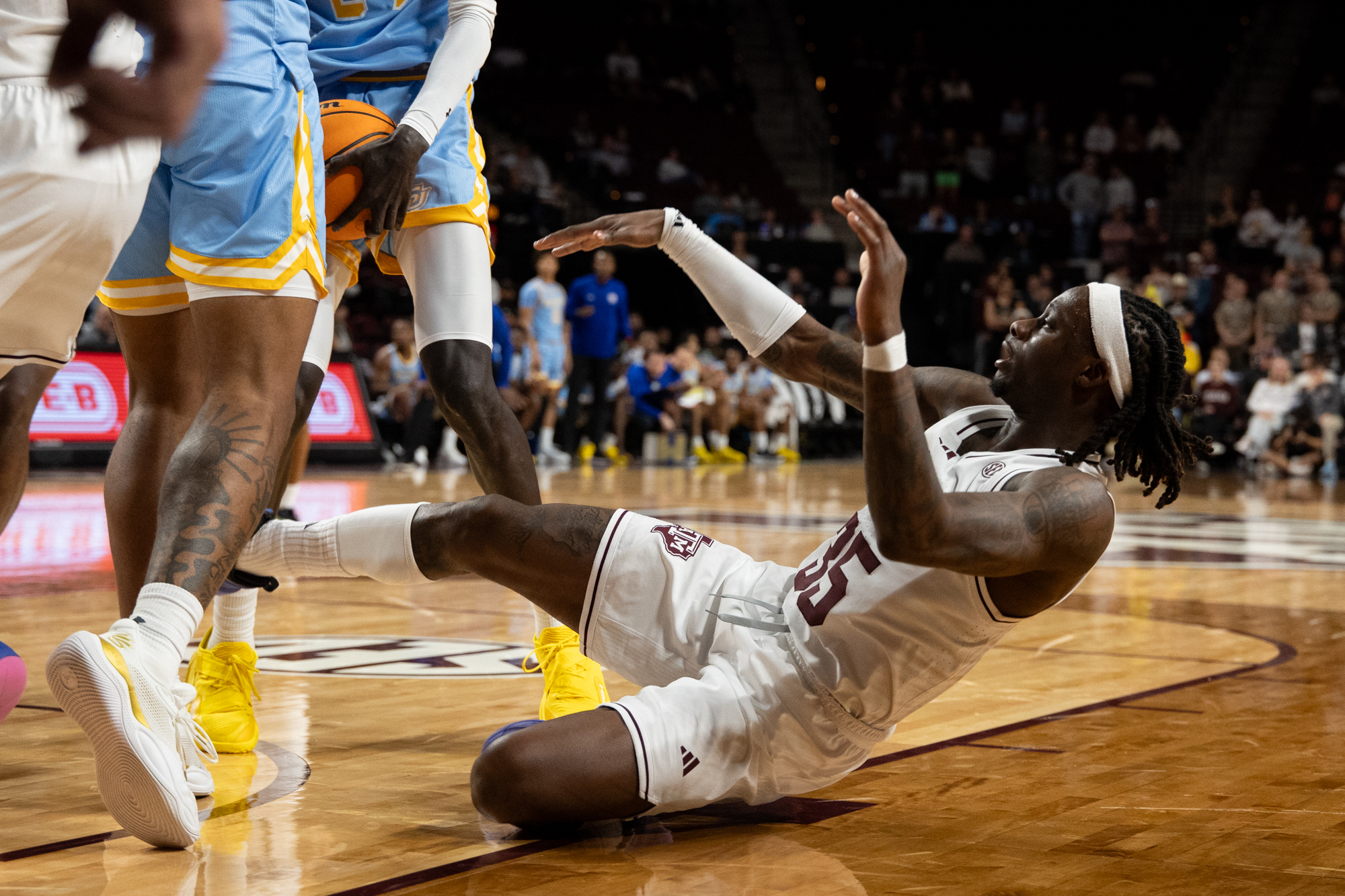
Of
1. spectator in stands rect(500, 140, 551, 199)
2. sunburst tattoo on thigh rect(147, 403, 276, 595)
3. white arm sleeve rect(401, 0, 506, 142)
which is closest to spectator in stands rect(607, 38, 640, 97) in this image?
spectator in stands rect(500, 140, 551, 199)

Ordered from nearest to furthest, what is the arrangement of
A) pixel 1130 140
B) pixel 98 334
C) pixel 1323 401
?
pixel 98 334 < pixel 1323 401 < pixel 1130 140

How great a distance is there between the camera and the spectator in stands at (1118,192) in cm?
2034

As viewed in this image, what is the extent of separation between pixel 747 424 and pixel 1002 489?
14.1 metres

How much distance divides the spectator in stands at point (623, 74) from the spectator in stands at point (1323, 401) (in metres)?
10.7

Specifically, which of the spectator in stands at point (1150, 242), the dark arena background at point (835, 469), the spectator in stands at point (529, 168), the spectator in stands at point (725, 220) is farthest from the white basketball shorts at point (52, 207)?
the spectator in stands at point (1150, 242)

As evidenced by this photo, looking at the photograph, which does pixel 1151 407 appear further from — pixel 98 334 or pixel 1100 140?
pixel 1100 140

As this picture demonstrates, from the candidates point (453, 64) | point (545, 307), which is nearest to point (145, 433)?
point (453, 64)

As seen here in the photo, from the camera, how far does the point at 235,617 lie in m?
2.57

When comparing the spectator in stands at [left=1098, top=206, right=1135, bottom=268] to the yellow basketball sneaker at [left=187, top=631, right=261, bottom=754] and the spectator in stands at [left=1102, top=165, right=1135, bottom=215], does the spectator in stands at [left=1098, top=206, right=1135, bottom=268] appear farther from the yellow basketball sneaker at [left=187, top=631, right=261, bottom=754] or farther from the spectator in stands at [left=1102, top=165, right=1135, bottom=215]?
the yellow basketball sneaker at [left=187, top=631, right=261, bottom=754]

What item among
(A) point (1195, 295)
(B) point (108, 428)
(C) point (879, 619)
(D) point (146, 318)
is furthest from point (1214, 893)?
(A) point (1195, 295)

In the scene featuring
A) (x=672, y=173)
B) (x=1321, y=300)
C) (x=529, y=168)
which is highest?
(x=672, y=173)

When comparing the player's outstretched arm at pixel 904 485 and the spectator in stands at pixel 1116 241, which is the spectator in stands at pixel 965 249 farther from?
the player's outstretched arm at pixel 904 485

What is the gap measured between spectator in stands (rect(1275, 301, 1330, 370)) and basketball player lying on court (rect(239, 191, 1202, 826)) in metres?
13.6

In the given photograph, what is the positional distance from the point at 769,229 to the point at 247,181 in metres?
16.9
